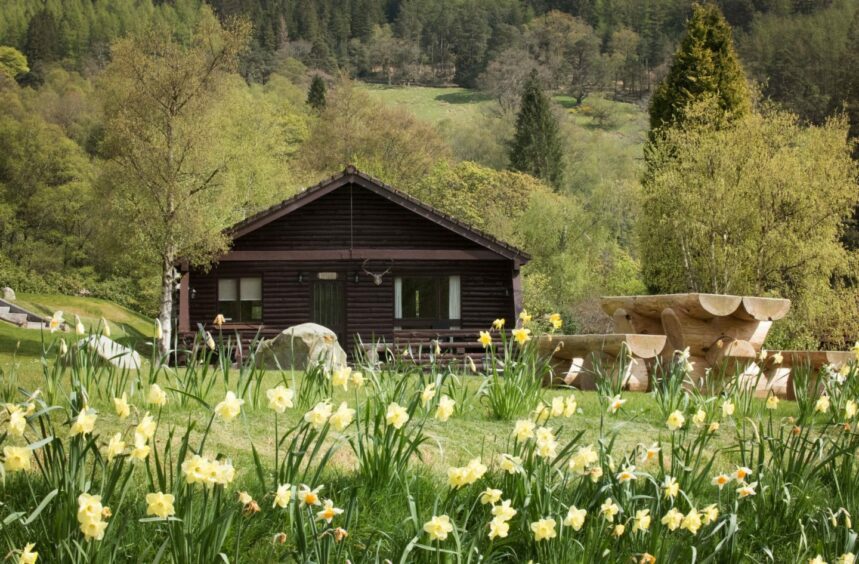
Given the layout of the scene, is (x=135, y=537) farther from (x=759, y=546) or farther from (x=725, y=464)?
(x=725, y=464)

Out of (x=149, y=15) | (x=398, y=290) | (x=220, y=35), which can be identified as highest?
(x=149, y=15)

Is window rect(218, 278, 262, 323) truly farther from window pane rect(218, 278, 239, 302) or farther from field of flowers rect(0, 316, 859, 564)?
field of flowers rect(0, 316, 859, 564)

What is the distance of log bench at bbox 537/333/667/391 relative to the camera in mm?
12516

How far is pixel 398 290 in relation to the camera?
91.4ft

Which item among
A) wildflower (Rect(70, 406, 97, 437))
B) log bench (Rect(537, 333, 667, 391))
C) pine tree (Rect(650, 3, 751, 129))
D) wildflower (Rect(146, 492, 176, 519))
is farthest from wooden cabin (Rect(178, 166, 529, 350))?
wildflower (Rect(146, 492, 176, 519))

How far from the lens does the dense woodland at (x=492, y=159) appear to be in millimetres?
26016

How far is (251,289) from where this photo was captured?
2756 cm

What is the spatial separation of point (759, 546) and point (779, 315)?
731 centimetres

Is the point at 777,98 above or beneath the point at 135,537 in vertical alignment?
above

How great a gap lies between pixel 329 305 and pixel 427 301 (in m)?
2.67

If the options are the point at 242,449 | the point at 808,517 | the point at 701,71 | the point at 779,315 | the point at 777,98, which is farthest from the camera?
the point at 777,98

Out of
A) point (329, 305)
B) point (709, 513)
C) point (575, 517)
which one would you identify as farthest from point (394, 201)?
point (575, 517)

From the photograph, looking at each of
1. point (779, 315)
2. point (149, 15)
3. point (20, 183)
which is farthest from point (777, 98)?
point (149, 15)

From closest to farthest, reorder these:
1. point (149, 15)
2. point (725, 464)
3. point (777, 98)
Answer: point (725, 464), point (777, 98), point (149, 15)
